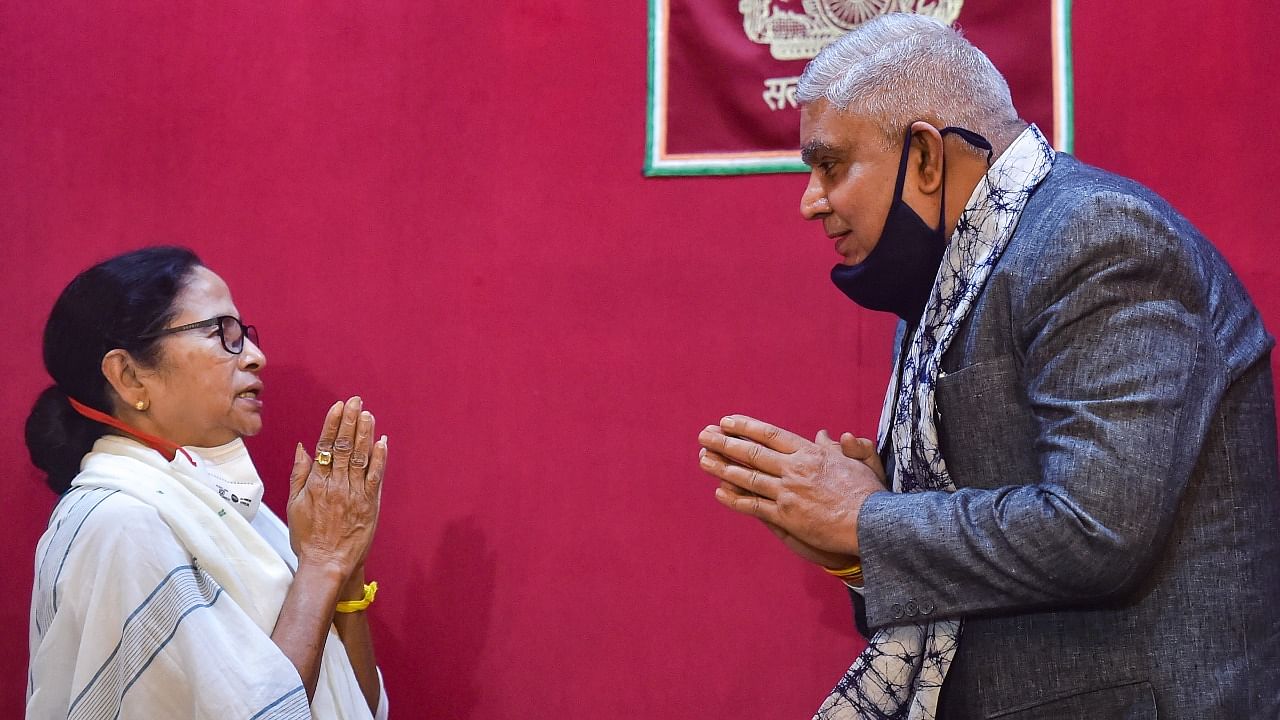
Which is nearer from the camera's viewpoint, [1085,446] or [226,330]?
[1085,446]

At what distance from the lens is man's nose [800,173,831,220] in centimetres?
165

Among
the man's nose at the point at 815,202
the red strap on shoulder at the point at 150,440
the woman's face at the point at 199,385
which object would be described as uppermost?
the man's nose at the point at 815,202

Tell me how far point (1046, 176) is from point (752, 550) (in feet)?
3.63

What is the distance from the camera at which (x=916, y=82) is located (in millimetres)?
1568

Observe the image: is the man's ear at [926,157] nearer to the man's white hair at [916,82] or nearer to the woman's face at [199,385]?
the man's white hair at [916,82]

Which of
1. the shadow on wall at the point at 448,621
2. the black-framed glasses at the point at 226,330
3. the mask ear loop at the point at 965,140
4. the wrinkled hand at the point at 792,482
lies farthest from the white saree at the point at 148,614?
the mask ear loop at the point at 965,140

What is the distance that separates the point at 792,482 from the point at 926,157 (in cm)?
45

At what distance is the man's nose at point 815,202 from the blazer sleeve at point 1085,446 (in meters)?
0.34

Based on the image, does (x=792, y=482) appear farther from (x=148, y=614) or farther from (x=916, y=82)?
(x=148, y=614)

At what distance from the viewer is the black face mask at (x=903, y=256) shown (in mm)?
1560

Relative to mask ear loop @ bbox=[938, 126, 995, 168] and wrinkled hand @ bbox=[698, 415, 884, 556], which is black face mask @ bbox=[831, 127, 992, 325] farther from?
wrinkled hand @ bbox=[698, 415, 884, 556]

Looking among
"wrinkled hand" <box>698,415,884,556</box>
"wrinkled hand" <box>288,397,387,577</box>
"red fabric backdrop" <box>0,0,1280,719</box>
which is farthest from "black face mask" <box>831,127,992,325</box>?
"wrinkled hand" <box>288,397,387,577</box>

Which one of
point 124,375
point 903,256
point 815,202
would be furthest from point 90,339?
point 903,256

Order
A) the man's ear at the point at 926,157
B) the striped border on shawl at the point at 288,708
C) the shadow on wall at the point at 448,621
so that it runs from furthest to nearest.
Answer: the shadow on wall at the point at 448,621, the striped border on shawl at the point at 288,708, the man's ear at the point at 926,157
